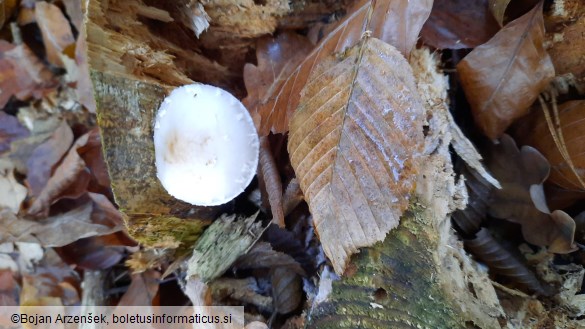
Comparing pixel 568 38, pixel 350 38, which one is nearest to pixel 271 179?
pixel 350 38

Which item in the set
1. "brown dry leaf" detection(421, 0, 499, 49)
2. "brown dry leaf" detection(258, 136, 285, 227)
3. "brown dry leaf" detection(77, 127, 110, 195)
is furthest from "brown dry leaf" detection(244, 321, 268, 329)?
"brown dry leaf" detection(421, 0, 499, 49)

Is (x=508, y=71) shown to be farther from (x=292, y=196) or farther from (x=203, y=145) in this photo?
(x=203, y=145)

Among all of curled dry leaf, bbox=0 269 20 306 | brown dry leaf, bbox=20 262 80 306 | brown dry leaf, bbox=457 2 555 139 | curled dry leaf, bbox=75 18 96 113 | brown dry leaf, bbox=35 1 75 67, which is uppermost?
brown dry leaf, bbox=457 2 555 139

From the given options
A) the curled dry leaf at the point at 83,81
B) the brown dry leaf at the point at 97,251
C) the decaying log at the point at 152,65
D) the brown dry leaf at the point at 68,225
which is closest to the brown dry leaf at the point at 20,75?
the curled dry leaf at the point at 83,81

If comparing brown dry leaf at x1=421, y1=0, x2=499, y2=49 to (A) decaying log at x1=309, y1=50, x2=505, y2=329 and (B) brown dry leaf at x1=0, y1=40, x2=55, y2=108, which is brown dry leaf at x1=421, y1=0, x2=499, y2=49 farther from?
(B) brown dry leaf at x1=0, y1=40, x2=55, y2=108

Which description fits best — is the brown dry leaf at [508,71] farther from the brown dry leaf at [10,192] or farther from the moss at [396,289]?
the brown dry leaf at [10,192]

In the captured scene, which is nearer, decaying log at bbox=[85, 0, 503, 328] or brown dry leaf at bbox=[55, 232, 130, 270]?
decaying log at bbox=[85, 0, 503, 328]
